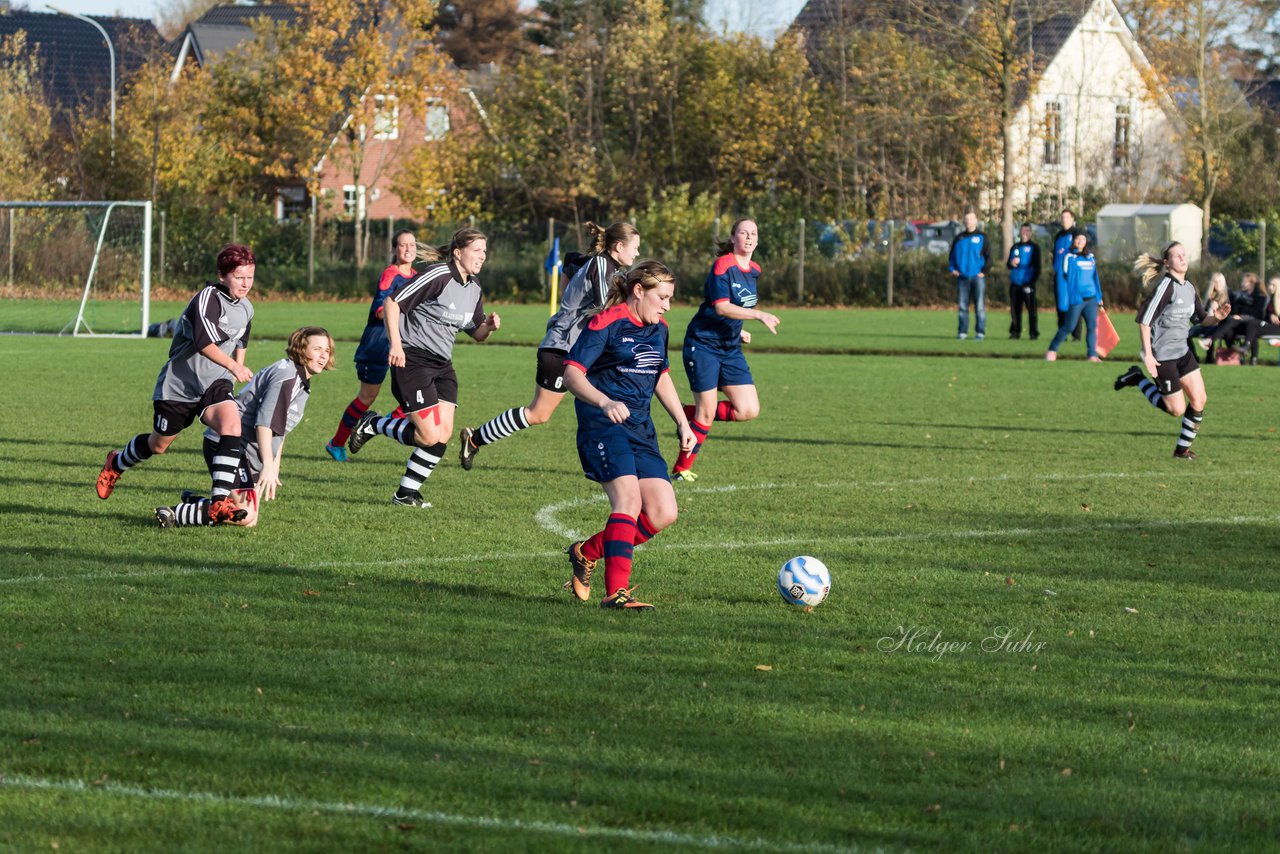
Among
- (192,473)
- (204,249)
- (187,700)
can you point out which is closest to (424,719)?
(187,700)

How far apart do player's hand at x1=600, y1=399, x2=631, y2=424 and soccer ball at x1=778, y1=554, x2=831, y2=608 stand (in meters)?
0.97

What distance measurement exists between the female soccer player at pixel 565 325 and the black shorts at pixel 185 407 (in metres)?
2.22

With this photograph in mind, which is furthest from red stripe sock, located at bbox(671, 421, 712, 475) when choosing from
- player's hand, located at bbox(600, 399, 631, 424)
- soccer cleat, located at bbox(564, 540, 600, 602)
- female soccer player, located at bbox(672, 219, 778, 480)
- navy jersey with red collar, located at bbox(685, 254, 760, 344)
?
player's hand, located at bbox(600, 399, 631, 424)

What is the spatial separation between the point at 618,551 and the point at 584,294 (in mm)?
4166

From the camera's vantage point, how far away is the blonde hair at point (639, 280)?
728 cm

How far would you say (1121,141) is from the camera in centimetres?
4997

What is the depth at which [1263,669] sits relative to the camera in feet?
20.0

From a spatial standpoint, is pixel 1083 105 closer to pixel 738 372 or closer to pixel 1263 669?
pixel 738 372

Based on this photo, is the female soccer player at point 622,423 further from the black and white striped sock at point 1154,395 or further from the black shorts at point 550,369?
the black and white striped sock at point 1154,395

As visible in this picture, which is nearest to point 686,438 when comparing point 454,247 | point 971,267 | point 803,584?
point 803,584

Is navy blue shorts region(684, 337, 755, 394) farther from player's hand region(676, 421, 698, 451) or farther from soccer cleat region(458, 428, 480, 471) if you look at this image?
player's hand region(676, 421, 698, 451)

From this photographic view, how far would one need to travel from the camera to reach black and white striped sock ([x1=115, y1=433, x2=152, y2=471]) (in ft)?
31.3

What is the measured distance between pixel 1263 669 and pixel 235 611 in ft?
13.2

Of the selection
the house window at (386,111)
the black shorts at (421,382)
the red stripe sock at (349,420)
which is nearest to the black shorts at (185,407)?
the black shorts at (421,382)
